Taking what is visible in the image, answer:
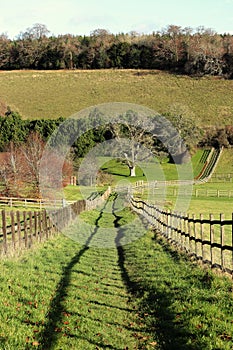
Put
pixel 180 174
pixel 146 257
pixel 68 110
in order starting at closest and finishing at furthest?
pixel 146 257
pixel 180 174
pixel 68 110

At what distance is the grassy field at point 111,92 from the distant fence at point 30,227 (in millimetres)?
76641

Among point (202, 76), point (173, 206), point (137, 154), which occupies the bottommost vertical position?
point (173, 206)

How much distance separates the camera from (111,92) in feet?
394

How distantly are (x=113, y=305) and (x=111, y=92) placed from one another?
369ft

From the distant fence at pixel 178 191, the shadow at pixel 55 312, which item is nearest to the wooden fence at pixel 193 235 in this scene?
the shadow at pixel 55 312

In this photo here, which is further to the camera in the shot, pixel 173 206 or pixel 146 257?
pixel 173 206

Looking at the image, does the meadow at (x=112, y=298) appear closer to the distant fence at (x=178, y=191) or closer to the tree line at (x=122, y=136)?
the distant fence at (x=178, y=191)

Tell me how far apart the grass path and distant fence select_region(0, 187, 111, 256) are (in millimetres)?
581

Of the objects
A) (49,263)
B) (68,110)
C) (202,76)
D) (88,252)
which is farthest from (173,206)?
(202,76)

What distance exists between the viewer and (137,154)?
3184 inches

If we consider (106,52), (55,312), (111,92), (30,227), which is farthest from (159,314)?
(106,52)

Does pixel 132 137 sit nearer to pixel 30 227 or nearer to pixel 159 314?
pixel 30 227

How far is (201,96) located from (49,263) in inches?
4203

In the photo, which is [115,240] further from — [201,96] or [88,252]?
[201,96]
